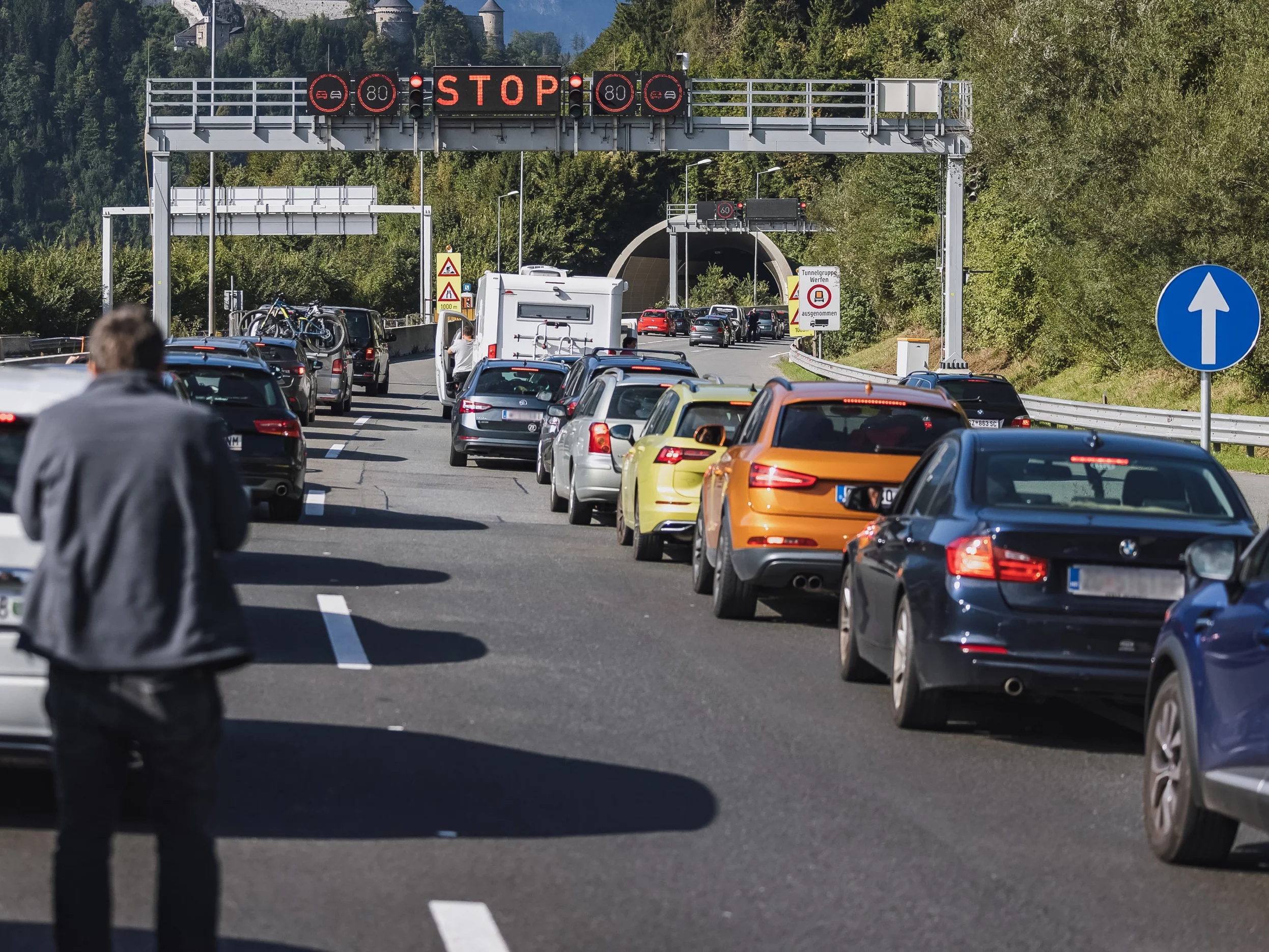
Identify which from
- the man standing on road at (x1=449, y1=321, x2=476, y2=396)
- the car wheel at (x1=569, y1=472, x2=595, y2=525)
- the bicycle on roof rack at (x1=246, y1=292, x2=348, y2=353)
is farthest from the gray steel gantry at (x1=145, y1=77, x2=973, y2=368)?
the car wheel at (x1=569, y1=472, x2=595, y2=525)

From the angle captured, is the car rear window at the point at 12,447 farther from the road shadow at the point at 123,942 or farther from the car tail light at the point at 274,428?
the car tail light at the point at 274,428

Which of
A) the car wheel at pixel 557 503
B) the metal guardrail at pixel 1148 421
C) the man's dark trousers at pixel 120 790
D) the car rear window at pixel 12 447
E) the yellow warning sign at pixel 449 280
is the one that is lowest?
the car wheel at pixel 557 503

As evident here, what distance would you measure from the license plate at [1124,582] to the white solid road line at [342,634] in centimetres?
381

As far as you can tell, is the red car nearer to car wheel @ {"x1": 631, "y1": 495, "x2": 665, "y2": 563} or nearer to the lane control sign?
the lane control sign

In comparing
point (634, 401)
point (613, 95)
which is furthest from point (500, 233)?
point (634, 401)

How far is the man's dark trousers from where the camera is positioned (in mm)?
4559

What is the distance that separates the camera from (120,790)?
15.3ft

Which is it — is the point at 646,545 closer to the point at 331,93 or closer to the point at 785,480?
the point at 785,480

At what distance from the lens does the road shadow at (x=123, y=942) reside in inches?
213

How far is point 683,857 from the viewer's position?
6.70 meters

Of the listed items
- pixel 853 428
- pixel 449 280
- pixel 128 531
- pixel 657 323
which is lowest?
pixel 853 428

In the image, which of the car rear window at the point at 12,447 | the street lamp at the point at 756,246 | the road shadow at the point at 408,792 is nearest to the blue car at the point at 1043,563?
the road shadow at the point at 408,792

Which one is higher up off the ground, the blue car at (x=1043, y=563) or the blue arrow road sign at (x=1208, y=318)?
the blue arrow road sign at (x=1208, y=318)

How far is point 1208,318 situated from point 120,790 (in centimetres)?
1071
